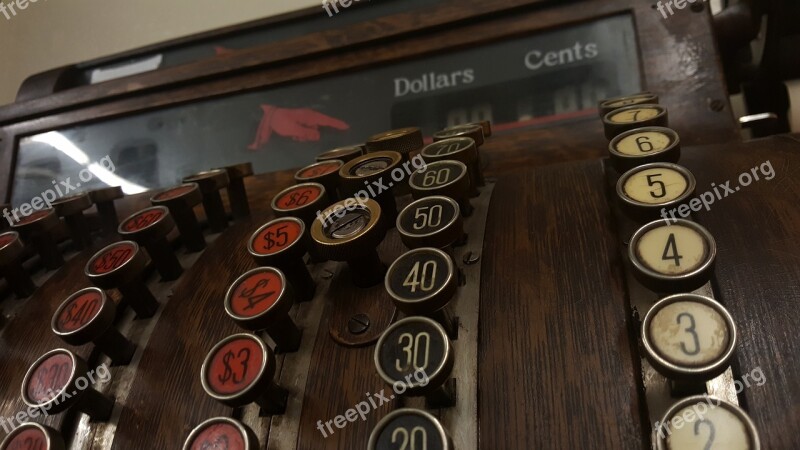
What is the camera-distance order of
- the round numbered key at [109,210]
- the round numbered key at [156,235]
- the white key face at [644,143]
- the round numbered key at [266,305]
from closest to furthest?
the round numbered key at [266,305] → the white key face at [644,143] → the round numbered key at [156,235] → the round numbered key at [109,210]

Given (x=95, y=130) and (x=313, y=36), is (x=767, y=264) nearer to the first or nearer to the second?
(x=313, y=36)

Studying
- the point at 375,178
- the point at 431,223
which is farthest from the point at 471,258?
the point at 375,178

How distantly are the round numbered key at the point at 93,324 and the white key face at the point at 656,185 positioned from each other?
2.42 ft

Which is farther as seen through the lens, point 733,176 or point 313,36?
point 313,36

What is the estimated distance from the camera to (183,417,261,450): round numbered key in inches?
24.4

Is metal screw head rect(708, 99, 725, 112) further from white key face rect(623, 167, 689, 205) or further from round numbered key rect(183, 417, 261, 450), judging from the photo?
round numbered key rect(183, 417, 261, 450)

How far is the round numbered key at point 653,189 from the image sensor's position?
0.71 m

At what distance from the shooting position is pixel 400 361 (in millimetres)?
622

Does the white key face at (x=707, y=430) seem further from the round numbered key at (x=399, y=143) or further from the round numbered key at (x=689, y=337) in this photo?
the round numbered key at (x=399, y=143)

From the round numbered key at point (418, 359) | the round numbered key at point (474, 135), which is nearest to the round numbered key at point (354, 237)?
the round numbered key at point (418, 359)

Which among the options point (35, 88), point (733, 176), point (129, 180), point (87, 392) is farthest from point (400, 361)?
point (35, 88)

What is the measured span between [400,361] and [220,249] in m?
0.53

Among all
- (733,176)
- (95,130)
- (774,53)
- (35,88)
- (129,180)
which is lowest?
(733,176)

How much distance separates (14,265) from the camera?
1.03 meters
